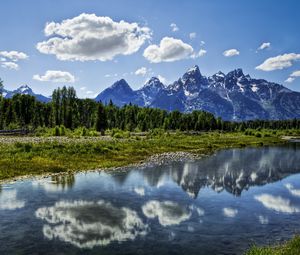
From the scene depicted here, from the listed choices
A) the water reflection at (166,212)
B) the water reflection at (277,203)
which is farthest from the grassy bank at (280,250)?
the water reflection at (277,203)

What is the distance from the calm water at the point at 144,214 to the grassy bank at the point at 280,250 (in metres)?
1.20

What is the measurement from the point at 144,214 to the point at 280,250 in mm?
9919

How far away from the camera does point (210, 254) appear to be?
17.0m

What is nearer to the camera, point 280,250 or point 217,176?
point 280,250

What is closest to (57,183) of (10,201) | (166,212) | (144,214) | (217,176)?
(10,201)

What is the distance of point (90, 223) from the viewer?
71.7 ft

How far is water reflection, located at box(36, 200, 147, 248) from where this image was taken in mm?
19080

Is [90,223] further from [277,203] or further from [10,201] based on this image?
[277,203]

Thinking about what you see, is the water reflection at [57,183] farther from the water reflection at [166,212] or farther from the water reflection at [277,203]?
the water reflection at [277,203]

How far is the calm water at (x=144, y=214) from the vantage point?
18172 mm

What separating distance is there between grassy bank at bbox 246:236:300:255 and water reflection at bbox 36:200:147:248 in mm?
6525

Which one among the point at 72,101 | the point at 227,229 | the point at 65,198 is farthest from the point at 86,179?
the point at 72,101

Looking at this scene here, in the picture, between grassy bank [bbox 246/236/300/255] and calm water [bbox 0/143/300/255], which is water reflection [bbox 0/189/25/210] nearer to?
calm water [bbox 0/143/300/255]

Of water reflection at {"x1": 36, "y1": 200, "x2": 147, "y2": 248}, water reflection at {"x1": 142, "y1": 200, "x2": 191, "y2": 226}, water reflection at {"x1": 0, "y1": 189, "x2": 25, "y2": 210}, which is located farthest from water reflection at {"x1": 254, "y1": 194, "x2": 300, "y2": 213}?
water reflection at {"x1": 0, "y1": 189, "x2": 25, "y2": 210}
